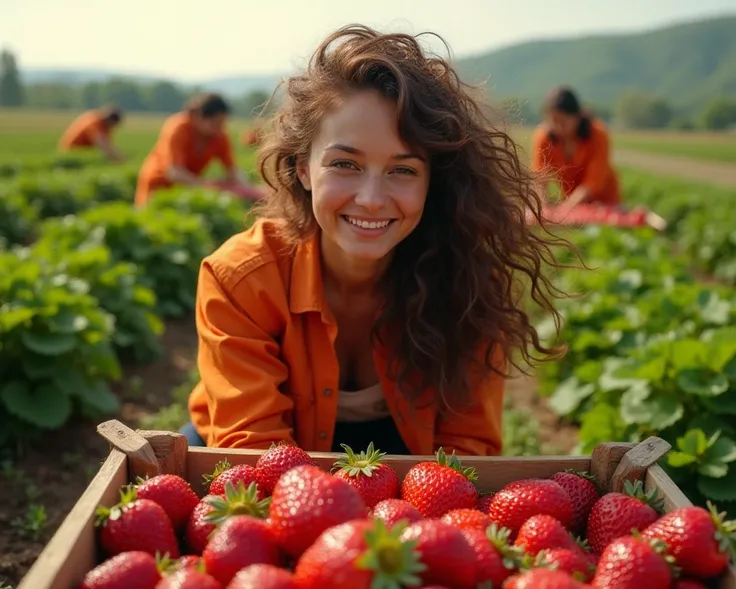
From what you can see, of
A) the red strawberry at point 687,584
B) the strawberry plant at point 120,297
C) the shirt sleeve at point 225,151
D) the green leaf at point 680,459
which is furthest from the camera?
the shirt sleeve at point 225,151

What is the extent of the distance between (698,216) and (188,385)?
837cm

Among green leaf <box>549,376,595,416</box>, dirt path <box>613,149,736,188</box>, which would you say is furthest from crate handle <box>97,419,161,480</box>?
dirt path <box>613,149,736,188</box>

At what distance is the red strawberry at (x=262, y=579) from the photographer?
1.36m

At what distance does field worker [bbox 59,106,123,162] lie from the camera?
2128 cm

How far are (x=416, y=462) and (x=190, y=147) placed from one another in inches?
349

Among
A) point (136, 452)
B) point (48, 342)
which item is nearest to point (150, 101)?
point (48, 342)

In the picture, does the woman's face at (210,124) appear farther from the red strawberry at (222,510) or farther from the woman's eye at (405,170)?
the red strawberry at (222,510)

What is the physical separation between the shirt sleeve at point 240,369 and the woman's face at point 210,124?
741 centimetres

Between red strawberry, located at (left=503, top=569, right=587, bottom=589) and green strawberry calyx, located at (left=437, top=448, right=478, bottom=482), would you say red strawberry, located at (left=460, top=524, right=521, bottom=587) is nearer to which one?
red strawberry, located at (left=503, top=569, right=587, bottom=589)

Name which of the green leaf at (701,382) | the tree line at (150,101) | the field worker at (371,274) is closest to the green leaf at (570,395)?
the green leaf at (701,382)

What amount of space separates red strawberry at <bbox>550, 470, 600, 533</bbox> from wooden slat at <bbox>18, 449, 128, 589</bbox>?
107cm

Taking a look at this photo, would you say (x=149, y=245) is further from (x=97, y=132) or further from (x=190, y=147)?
(x=97, y=132)

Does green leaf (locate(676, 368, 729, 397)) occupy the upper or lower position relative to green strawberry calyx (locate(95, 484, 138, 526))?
lower

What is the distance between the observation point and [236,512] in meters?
1.70
